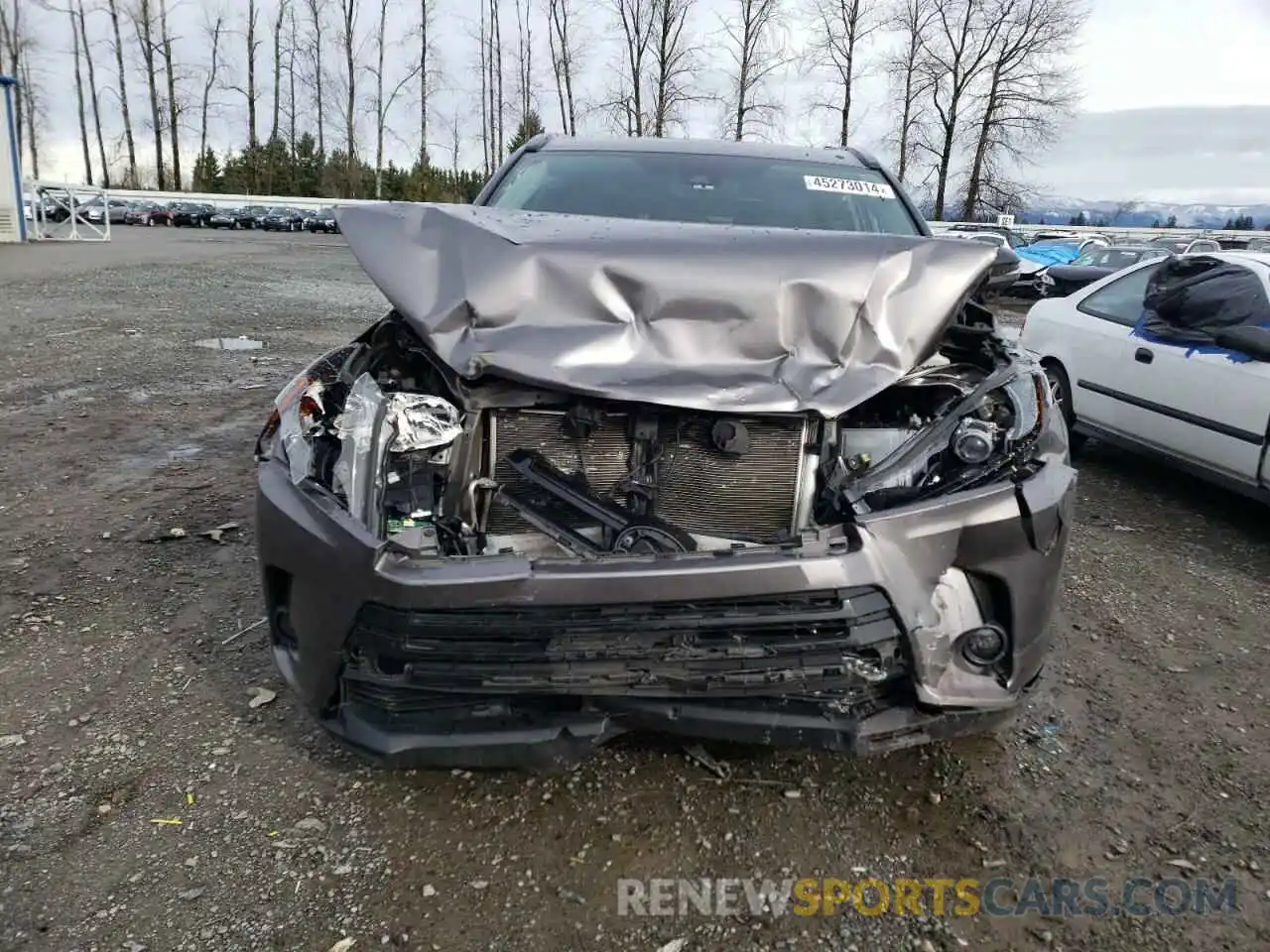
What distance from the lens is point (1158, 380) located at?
517cm

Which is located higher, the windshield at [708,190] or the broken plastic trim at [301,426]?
the windshield at [708,190]

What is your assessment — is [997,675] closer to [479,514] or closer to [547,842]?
[547,842]

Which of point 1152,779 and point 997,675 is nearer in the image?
point 997,675

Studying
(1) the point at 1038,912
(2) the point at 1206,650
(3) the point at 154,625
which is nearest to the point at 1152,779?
(1) the point at 1038,912

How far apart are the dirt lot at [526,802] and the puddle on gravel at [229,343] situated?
5.51 metres

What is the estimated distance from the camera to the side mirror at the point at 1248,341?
4.47 meters

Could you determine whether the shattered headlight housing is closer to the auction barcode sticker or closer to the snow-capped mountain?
the auction barcode sticker

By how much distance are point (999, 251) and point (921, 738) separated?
1521 millimetres

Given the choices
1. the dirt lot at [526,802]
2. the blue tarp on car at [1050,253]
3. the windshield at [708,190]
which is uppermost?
the windshield at [708,190]

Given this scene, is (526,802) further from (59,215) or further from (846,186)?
(59,215)

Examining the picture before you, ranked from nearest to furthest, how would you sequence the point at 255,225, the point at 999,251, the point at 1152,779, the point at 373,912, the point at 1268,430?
the point at 373,912 → the point at 1152,779 → the point at 999,251 → the point at 1268,430 → the point at 255,225

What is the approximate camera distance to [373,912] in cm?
206

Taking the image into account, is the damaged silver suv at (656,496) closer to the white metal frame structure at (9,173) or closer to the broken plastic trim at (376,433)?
the broken plastic trim at (376,433)

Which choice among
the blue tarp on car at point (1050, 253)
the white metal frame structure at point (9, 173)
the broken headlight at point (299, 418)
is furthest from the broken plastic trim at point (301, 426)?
the white metal frame structure at point (9, 173)
